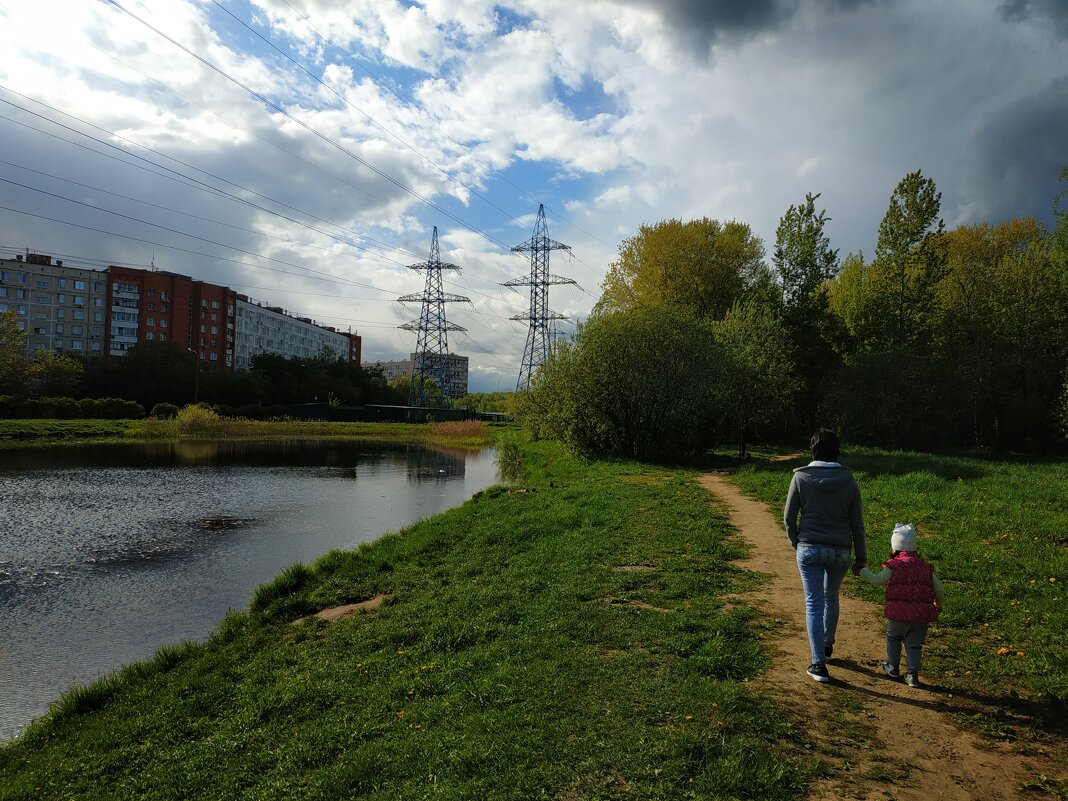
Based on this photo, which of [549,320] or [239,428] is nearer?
[239,428]

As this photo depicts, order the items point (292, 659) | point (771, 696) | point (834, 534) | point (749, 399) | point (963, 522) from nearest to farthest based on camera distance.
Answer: point (771, 696) < point (834, 534) < point (292, 659) < point (963, 522) < point (749, 399)

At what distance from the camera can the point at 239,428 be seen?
57094 millimetres

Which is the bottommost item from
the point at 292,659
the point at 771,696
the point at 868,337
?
the point at 292,659

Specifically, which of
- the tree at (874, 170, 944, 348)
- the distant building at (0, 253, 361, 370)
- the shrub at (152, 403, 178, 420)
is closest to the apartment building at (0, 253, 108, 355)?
the distant building at (0, 253, 361, 370)

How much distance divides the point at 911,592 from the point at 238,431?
2350 inches

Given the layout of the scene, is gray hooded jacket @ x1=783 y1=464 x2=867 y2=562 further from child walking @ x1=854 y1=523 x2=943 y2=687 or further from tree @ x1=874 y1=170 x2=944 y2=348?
tree @ x1=874 y1=170 x2=944 y2=348

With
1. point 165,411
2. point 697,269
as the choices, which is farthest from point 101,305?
point 697,269

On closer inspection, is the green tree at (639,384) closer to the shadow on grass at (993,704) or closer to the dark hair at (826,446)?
the dark hair at (826,446)

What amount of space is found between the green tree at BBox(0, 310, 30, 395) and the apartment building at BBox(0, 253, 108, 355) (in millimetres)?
39052

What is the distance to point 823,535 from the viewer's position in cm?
570

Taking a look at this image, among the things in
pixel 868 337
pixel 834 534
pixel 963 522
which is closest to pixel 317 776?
pixel 834 534

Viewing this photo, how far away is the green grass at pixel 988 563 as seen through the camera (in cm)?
571

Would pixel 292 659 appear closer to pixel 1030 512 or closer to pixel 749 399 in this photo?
pixel 1030 512

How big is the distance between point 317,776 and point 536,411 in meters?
25.5
